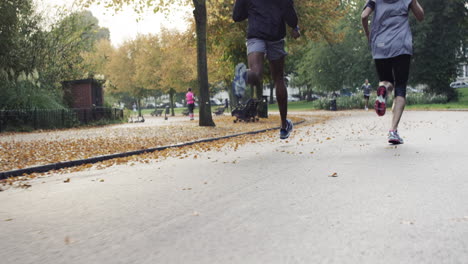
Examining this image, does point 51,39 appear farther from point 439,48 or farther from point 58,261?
point 439,48

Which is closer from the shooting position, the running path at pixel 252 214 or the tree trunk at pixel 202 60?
the running path at pixel 252 214

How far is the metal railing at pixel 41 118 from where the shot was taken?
64.1 feet

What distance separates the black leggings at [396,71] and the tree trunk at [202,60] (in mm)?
10208

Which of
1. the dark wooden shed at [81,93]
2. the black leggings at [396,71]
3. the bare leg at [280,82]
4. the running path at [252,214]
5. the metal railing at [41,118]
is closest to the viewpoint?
the running path at [252,214]

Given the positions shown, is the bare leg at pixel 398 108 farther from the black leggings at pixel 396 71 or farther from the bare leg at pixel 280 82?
the bare leg at pixel 280 82

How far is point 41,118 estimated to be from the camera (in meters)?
20.5

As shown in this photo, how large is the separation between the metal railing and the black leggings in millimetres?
16031

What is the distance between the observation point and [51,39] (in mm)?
24062

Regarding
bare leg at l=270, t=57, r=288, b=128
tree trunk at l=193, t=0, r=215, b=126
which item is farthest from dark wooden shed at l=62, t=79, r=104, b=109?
bare leg at l=270, t=57, r=288, b=128

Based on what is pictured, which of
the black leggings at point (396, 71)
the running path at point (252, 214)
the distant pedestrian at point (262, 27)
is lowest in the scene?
the running path at point (252, 214)

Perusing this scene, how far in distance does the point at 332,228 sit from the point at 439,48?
37.0 m

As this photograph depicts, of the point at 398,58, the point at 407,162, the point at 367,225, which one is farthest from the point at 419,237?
the point at 398,58

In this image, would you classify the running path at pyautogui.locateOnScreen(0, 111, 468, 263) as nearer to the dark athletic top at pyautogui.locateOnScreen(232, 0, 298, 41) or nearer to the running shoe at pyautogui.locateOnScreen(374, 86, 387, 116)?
the running shoe at pyautogui.locateOnScreen(374, 86, 387, 116)

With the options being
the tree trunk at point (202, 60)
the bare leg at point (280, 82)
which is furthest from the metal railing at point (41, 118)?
the bare leg at point (280, 82)
